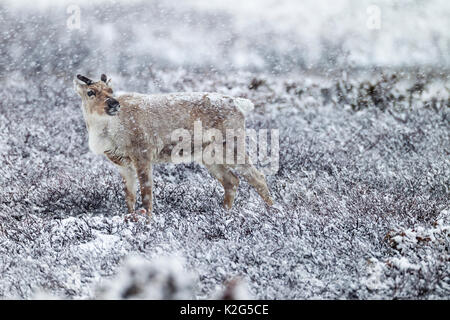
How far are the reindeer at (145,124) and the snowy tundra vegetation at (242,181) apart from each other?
1.35 feet

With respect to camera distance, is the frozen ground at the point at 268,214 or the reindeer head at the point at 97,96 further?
the reindeer head at the point at 97,96

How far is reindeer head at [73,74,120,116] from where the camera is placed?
5.86 m

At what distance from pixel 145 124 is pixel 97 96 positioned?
2.13ft

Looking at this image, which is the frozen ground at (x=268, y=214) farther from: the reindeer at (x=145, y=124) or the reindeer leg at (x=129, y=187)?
the reindeer at (x=145, y=124)

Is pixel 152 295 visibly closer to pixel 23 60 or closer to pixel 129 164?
pixel 129 164

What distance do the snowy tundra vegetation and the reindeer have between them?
0.41 meters

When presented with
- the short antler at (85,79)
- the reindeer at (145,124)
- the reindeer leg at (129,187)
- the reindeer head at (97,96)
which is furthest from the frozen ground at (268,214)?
the short antler at (85,79)

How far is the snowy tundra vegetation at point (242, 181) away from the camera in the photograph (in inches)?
167

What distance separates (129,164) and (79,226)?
3.47 ft

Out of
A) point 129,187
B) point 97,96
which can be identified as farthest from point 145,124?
point 129,187

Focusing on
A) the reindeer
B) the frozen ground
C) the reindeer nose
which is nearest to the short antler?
the reindeer

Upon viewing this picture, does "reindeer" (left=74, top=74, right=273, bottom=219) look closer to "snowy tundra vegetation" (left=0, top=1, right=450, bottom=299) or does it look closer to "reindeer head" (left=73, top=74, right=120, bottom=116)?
"reindeer head" (left=73, top=74, right=120, bottom=116)
